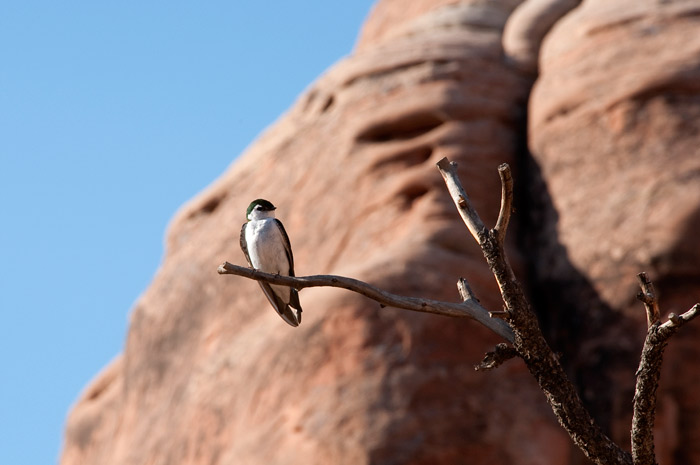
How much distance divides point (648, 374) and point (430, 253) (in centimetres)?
787

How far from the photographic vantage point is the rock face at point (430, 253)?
39.0 feet

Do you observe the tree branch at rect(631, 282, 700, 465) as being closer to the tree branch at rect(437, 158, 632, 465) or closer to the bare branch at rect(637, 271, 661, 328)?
the bare branch at rect(637, 271, 661, 328)

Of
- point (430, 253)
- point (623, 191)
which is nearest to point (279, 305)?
point (430, 253)

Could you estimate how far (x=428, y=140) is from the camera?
45.9ft

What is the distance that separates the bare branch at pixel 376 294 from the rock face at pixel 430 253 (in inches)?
258

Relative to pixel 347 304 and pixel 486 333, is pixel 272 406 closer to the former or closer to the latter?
pixel 347 304

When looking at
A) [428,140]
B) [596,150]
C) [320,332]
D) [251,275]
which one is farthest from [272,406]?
[251,275]

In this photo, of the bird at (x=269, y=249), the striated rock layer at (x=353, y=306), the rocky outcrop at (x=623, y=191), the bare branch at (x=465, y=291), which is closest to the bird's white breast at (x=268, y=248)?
the bird at (x=269, y=249)

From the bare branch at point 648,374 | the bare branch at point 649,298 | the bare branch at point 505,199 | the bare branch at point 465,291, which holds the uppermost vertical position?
the bare branch at point 505,199

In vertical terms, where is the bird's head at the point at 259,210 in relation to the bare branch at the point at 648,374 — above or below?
above

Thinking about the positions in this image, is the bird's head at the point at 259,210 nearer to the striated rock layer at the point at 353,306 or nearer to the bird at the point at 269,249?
the bird at the point at 269,249

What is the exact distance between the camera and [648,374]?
4.84 meters

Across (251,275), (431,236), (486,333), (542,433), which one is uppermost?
(251,275)

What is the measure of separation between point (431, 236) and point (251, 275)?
826cm
